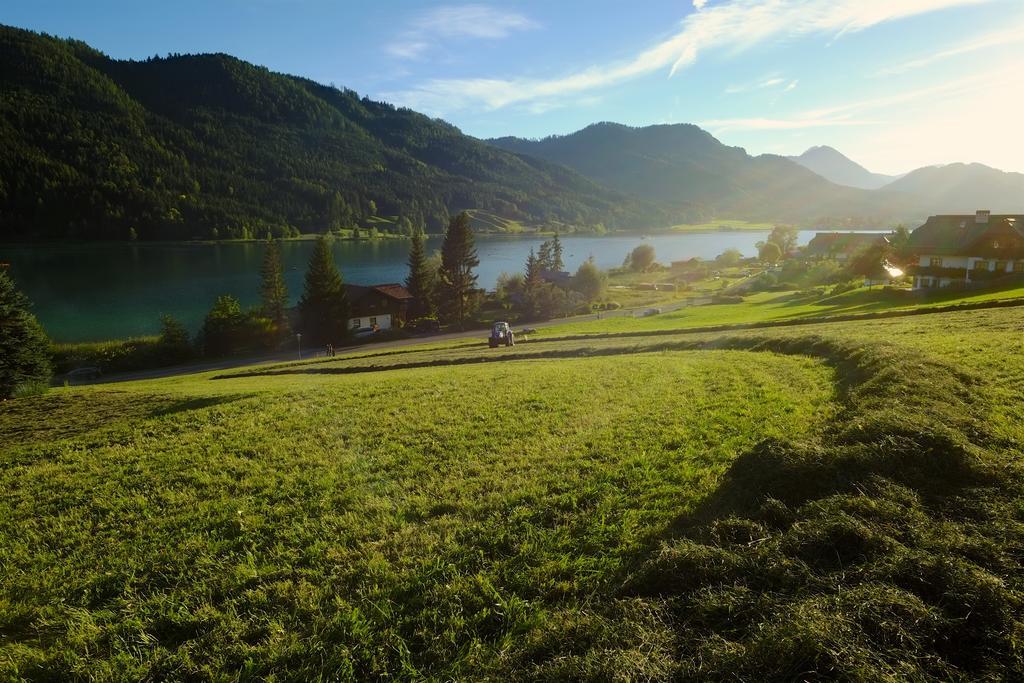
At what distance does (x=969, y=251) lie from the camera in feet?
149

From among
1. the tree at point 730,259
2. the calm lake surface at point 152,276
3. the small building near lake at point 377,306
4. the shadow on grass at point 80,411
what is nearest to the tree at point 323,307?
the small building near lake at point 377,306

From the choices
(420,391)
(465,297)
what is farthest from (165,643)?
(465,297)

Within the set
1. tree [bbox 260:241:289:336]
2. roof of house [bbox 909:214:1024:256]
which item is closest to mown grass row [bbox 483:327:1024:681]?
roof of house [bbox 909:214:1024:256]

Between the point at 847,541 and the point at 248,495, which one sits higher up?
the point at 847,541

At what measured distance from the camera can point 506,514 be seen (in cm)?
744

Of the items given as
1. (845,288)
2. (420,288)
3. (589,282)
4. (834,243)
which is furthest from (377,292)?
(834,243)

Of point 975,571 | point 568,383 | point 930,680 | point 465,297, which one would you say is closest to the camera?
point 930,680

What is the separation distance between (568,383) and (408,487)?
26.1ft

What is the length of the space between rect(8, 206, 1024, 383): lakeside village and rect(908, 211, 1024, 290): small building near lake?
0.10 m

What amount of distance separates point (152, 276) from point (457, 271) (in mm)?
73519

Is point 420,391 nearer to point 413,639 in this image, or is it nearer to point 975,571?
point 413,639

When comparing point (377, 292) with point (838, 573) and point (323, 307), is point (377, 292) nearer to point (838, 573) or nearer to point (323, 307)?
point (323, 307)

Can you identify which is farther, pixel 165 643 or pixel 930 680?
pixel 165 643

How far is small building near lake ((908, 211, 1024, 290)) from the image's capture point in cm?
4256
